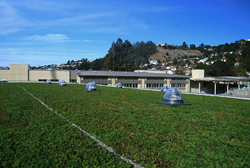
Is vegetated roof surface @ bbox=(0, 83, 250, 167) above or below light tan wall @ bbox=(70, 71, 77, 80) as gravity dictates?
below

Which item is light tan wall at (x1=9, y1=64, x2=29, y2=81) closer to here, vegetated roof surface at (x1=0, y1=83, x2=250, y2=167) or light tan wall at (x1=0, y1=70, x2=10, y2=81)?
light tan wall at (x1=0, y1=70, x2=10, y2=81)

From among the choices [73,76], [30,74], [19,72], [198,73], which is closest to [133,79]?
[73,76]

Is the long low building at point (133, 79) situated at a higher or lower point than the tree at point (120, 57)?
lower

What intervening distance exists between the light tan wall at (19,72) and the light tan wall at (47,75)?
4.64ft

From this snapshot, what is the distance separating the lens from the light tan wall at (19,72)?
56.3 metres

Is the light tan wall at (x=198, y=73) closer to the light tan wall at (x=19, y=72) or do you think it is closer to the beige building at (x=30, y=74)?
the beige building at (x=30, y=74)

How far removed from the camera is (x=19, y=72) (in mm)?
56594

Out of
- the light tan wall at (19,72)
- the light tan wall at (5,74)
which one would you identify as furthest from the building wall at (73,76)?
the light tan wall at (5,74)

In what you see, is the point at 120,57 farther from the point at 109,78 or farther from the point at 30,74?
the point at 30,74

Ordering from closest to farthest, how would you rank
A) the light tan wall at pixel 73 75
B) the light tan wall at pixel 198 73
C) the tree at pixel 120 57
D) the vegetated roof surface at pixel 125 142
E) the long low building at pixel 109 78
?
the vegetated roof surface at pixel 125 142 < the long low building at pixel 109 78 < the light tan wall at pixel 73 75 < the light tan wall at pixel 198 73 < the tree at pixel 120 57

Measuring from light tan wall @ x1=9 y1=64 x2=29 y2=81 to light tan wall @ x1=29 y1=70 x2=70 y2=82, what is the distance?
4.64 feet

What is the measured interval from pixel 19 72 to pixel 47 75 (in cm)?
824

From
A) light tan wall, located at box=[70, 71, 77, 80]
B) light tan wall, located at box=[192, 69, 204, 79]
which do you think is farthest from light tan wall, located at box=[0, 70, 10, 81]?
light tan wall, located at box=[192, 69, 204, 79]

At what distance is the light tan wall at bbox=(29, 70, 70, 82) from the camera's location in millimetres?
57844
